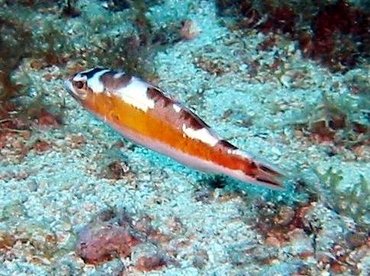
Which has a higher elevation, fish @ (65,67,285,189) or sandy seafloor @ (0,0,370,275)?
fish @ (65,67,285,189)

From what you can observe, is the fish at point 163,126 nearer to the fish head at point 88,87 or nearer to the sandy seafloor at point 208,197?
the fish head at point 88,87

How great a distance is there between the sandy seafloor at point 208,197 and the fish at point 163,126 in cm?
65

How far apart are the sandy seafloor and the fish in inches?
25.7

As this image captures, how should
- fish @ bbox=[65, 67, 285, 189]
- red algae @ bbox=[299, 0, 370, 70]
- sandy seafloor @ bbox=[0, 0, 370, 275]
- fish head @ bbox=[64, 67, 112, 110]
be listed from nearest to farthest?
fish @ bbox=[65, 67, 285, 189]
fish head @ bbox=[64, 67, 112, 110]
sandy seafloor @ bbox=[0, 0, 370, 275]
red algae @ bbox=[299, 0, 370, 70]

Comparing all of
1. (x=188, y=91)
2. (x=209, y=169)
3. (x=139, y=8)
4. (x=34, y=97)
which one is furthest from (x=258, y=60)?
(x=209, y=169)

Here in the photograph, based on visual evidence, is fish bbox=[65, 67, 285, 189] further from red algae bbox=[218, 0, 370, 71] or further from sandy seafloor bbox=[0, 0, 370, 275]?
red algae bbox=[218, 0, 370, 71]

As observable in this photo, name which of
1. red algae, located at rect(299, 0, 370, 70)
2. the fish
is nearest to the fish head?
the fish

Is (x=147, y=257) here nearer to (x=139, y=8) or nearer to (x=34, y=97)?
→ (x=34, y=97)

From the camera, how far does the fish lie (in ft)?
8.29

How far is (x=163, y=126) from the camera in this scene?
2.72m

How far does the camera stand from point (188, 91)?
4430 mm

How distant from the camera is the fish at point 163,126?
253cm

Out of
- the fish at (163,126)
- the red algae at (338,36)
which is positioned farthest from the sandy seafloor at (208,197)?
the fish at (163,126)

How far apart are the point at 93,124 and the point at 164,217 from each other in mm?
990
